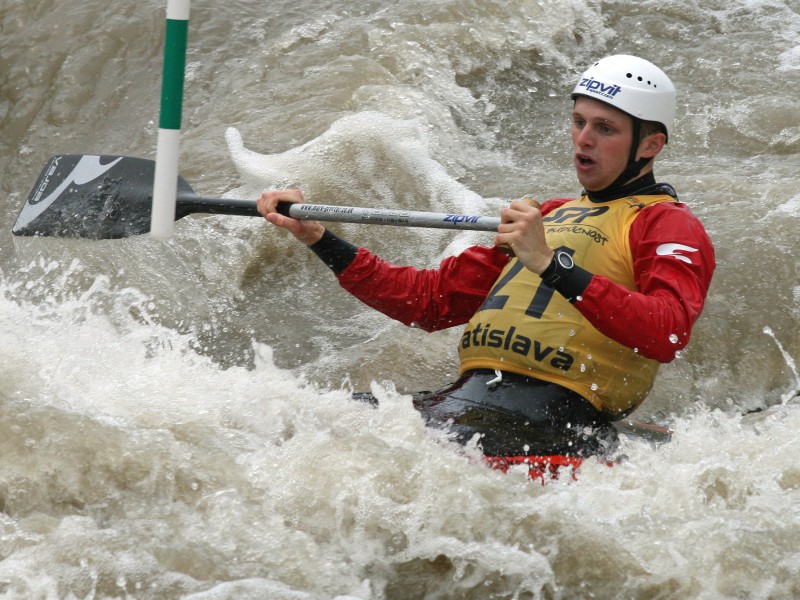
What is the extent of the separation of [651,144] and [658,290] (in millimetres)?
619

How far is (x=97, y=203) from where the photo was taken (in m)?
4.25

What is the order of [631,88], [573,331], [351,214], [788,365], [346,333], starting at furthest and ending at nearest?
[346,333] → [788,365] → [351,214] → [631,88] → [573,331]

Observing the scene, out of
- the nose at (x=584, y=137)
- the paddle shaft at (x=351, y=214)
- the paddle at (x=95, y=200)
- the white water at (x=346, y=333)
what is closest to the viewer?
the white water at (x=346, y=333)

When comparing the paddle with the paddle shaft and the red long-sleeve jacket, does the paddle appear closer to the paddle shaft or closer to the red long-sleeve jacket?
the paddle shaft

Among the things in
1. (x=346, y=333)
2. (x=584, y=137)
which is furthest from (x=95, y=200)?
(x=584, y=137)

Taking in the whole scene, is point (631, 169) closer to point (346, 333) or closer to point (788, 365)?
point (788, 365)

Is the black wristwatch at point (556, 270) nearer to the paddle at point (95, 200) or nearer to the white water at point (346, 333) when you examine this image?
the white water at point (346, 333)

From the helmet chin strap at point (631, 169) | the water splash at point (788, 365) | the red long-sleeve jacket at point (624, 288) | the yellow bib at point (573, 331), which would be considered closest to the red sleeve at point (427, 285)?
the red long-sleeve jacket at point (624, 288)

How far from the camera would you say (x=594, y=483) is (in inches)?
121

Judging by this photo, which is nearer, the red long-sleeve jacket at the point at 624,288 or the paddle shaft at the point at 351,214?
the red long-sleeve jacket at the point at 624,288

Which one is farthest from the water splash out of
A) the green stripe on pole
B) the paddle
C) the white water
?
the green stripe on pole

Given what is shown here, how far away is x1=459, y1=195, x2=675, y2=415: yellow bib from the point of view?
10.9 ft

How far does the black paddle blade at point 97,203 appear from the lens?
419 centimetres

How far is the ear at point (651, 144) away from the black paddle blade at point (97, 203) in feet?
5.55
